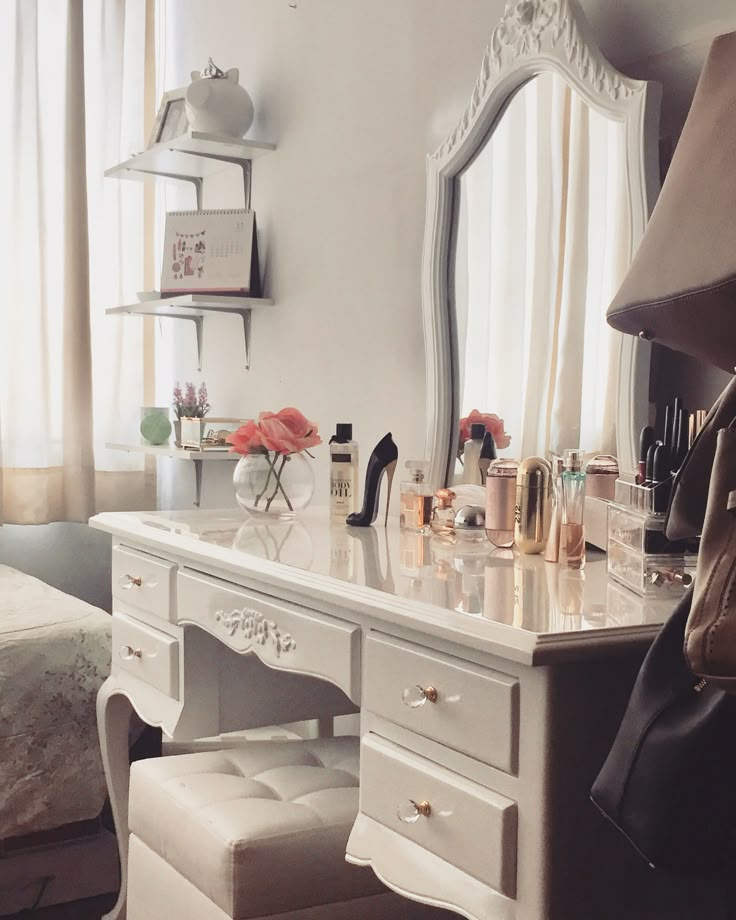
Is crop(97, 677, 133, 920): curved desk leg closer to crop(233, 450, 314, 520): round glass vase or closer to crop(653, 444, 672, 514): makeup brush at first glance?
crop(233, 450, 314, 520): round glass vase

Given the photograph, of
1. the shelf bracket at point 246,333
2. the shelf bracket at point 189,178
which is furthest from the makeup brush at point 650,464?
the shelf bracket at point 189,178

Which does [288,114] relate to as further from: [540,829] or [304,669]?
[540,829]

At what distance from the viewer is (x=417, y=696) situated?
4.15 feet

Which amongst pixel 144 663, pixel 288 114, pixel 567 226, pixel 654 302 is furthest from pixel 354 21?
pixel 654 302

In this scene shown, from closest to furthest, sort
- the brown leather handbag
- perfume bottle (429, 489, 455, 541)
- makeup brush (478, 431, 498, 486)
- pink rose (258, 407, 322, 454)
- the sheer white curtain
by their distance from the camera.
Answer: the brown leather handbag → perfume bottle (429, 489, 455, 541) → makeup brush (478, 431, 498, 486) → pink rose (258, 407, 322, 454) → the sheer white curtain

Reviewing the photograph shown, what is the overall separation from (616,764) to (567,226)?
1110 mm

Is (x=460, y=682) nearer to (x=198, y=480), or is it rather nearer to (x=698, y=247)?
(x=698, y=247)

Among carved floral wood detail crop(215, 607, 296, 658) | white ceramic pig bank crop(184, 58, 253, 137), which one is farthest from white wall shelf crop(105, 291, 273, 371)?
carved floral wood detail crop(215, 607, 296, 658)

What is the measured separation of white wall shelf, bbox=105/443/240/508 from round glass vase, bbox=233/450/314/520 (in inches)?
28.7

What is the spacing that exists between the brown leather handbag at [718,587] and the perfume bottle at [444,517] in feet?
3.44

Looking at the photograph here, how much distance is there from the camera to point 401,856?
1.28m

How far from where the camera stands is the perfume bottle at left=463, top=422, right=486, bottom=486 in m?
2.04

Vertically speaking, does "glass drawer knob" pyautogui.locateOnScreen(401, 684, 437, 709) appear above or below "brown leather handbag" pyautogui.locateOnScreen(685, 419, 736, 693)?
below

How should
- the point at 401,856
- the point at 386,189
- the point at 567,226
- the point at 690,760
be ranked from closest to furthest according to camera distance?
the point at 690,760 < the point at 401,856 < the point at 567,226 < the point at 386,189
